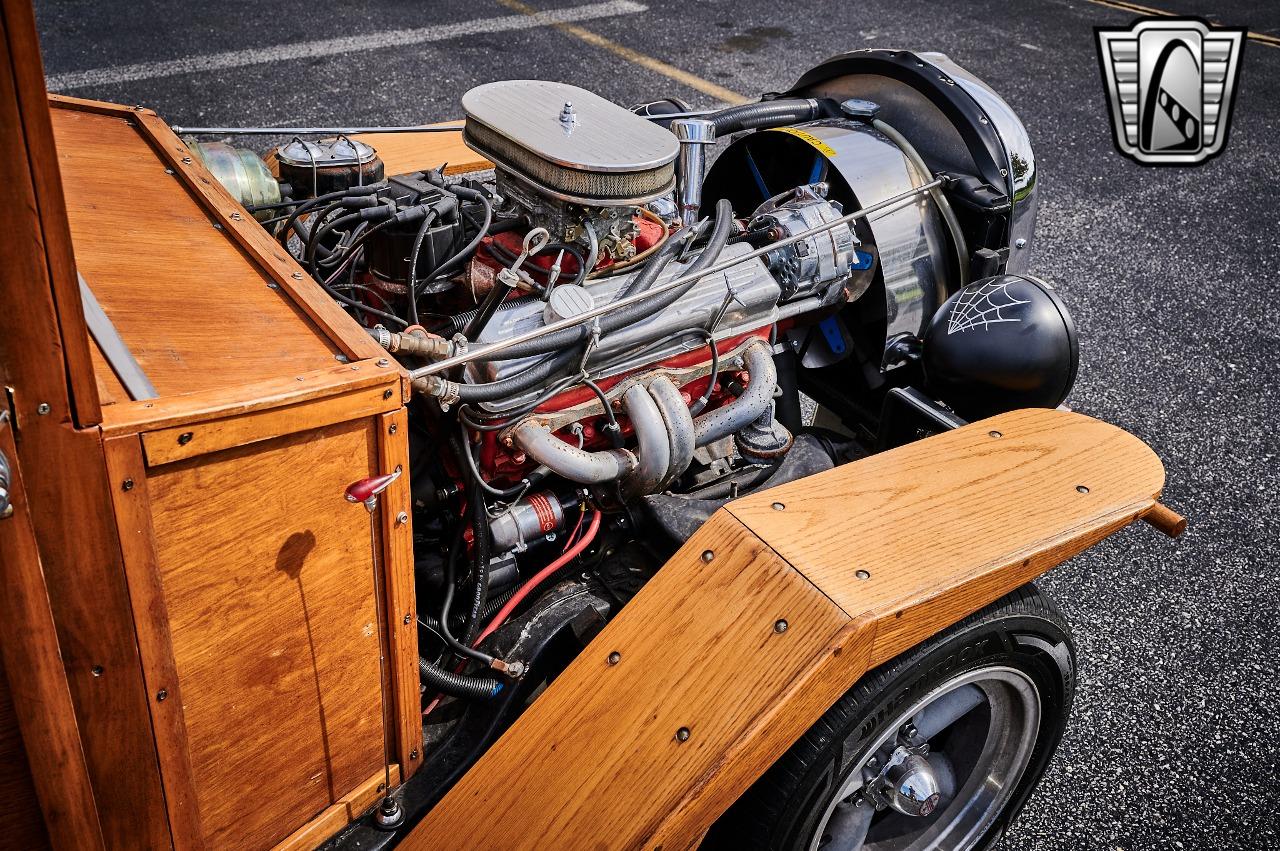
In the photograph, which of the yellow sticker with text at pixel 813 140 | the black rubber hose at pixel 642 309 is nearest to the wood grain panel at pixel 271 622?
the black rubber hose at pixel 642 309

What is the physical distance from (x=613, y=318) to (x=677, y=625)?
0.58 meters

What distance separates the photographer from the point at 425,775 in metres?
1.72

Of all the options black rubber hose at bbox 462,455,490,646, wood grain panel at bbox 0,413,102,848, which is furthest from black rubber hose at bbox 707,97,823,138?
wood grain panel at bbox 0,413,102,848

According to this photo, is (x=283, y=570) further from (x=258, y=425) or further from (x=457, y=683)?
(x=457, y=683)

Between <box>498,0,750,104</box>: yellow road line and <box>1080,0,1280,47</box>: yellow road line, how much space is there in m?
4.20

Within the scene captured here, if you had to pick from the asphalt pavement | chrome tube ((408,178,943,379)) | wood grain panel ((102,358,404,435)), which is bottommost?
the asphalt pavement

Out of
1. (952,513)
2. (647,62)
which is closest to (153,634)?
(952,513)

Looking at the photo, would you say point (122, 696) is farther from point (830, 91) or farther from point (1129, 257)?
point (1129, 257)

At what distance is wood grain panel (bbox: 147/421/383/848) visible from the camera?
1229 mm

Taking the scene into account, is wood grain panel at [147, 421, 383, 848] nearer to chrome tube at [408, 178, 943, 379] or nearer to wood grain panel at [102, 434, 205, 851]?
wood grain panel at [102, 434, 205, 851]

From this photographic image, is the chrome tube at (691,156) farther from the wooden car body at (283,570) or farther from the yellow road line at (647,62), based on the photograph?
the yellow road line at (647,62)

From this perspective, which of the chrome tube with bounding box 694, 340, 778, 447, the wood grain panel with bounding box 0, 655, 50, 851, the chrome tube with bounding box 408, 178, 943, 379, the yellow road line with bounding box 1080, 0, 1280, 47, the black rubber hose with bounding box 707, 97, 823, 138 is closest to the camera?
the wood grain panel with bounding box 0, 655, 50, 851

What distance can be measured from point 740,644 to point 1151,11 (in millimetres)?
8466

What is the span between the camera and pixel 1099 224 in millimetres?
4926
